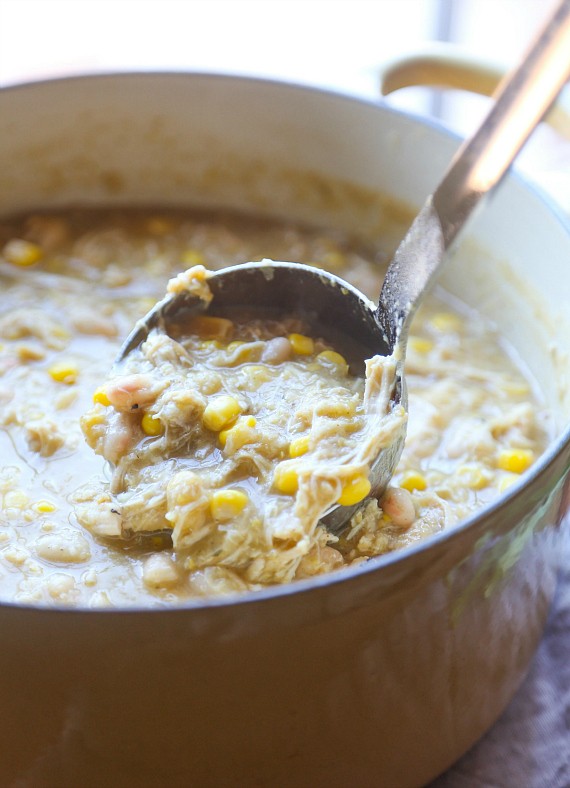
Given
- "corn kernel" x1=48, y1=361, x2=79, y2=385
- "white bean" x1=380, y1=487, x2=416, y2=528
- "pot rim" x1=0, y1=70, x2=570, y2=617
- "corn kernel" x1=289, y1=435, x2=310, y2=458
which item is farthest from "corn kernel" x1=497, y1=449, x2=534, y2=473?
"corn kernel" x1=48, y1=361, x2=79, y2=385

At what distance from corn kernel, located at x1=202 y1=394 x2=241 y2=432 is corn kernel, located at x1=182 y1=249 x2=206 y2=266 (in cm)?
94

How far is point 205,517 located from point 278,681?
1.38ft

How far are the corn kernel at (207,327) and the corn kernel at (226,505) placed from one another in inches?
20.0

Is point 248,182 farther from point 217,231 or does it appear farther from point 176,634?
point 176,634

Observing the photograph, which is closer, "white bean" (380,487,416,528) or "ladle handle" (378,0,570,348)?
"ladle handle" (378,0,570,348)

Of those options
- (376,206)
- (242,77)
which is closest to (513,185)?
(376,206)

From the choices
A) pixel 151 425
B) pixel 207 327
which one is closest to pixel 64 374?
pixel 207 327

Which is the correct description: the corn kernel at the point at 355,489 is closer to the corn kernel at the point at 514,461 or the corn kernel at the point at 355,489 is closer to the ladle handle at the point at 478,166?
the ladle handle at the point at 478,166

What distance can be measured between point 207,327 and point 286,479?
51cm

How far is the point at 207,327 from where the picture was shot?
2000mm

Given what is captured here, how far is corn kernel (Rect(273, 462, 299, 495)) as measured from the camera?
5.24ft

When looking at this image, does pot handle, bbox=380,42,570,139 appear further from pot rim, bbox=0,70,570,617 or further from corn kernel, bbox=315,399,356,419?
corn kernel, bbox=315,399,356,419

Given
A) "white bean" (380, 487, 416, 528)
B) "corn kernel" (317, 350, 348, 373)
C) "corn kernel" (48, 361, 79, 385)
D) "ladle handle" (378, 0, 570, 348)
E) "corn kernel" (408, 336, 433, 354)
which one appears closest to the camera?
"ladle handle" (378, 0, 570, 348)

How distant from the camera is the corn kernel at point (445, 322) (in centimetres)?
245
